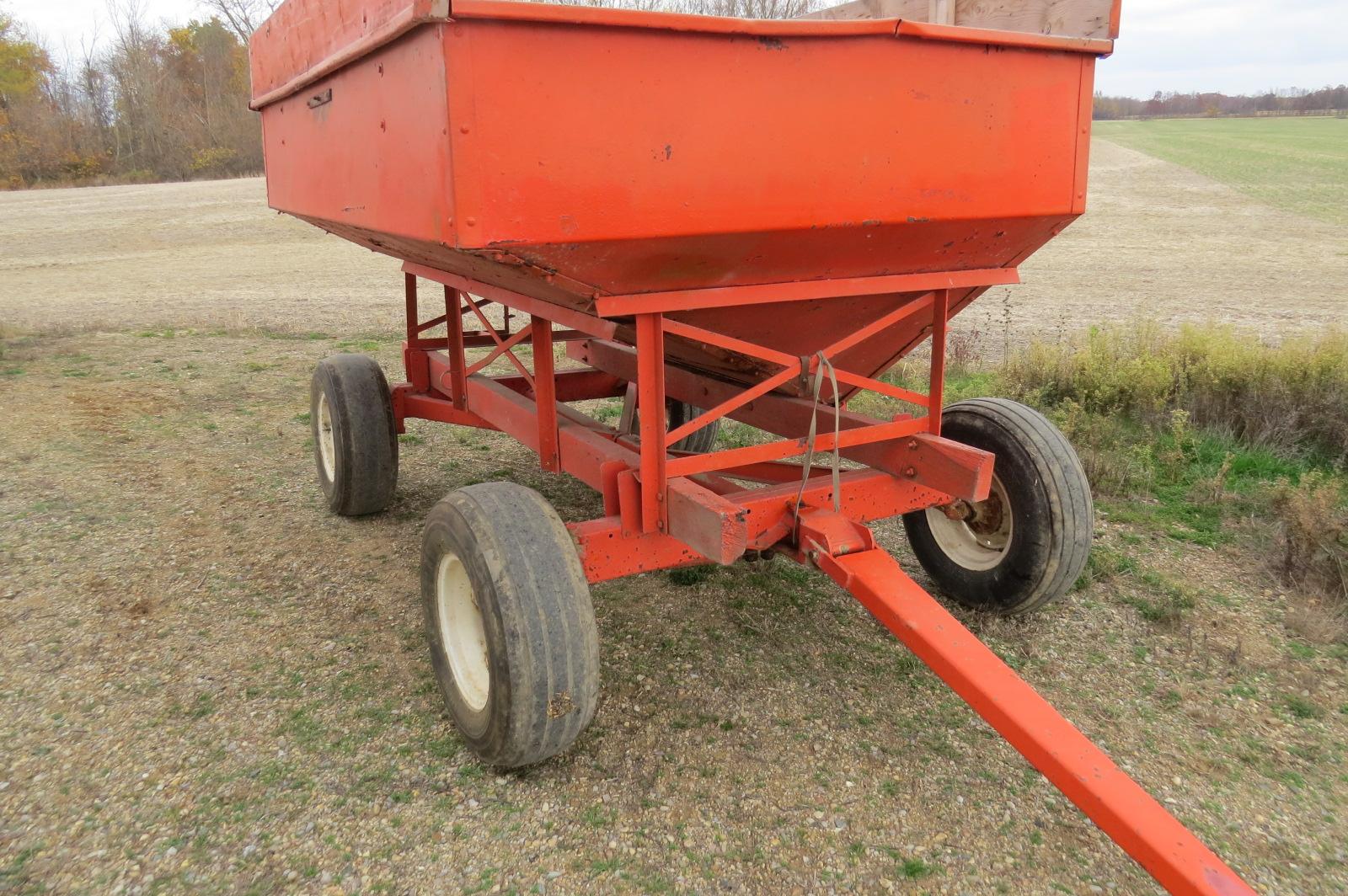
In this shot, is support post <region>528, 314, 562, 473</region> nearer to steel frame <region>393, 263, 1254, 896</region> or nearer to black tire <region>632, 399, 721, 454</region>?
steel frame <region>393, 263, 1254, 896</region>

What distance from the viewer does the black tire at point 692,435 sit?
213 inches

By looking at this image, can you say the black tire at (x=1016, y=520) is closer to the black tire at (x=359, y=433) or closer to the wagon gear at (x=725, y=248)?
the wagon gear at (x=725, y=248)

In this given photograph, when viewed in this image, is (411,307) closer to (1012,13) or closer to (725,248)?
(725,248)

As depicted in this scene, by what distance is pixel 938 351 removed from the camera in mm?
3281

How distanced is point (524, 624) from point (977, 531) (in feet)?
6.78

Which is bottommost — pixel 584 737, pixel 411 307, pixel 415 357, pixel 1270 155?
pixel 584 737

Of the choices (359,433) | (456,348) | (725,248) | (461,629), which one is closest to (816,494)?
(725,248)

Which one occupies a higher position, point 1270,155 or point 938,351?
point 1270,155

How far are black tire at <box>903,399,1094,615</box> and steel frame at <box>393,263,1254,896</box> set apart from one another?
34 cm

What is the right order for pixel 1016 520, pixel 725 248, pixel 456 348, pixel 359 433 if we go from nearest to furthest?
pixel 725 248 → pixel 1016 520 → pixel 456 348 → pixel 359 433

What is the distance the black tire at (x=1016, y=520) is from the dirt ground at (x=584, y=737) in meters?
0.20

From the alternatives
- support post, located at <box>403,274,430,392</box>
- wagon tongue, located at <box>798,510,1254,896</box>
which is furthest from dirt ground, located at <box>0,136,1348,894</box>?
support post, located at <box>403,274,430,392</box>

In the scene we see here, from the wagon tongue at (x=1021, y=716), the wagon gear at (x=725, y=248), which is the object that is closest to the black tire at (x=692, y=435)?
the wagon gear at (x=725, y=248)

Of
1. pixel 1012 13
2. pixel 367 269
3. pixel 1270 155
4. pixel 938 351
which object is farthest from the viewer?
pixel 1270 155
